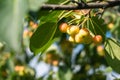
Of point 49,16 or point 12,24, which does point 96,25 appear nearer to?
point 49,16

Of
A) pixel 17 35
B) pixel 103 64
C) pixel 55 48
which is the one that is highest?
pixel 17 35

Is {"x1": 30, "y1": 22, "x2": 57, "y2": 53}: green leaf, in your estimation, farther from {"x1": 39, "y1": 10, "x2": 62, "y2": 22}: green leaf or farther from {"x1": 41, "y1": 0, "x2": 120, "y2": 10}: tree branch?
{"x1": 41, "y1": 0, "x2": 120, "y2": 10}: tree branch

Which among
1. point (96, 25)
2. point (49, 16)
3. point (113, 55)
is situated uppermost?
point (49, 16)

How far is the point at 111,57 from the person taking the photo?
5.55ft

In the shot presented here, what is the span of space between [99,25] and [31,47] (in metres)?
0.34

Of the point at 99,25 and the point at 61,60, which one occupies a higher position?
the point at 99,25

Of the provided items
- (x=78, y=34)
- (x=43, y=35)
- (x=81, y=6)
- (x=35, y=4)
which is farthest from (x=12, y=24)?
(x=43, y=35)

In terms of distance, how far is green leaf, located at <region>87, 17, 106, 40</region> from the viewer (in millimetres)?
1682

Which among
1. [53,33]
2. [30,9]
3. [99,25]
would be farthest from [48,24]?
[30,9]

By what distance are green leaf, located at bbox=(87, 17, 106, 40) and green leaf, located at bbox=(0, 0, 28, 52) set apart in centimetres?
82

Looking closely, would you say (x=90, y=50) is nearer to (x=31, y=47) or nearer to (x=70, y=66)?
(x=70, y=66)

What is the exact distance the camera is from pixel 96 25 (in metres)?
1.76

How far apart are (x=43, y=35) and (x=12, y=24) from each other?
833 mm

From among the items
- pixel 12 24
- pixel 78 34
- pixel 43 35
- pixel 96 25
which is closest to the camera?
pixel 12 24
